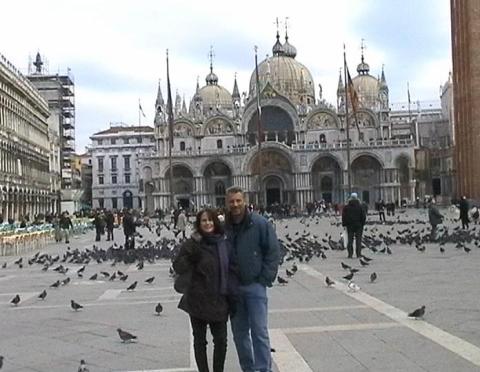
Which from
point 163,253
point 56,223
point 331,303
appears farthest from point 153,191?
point 331,303

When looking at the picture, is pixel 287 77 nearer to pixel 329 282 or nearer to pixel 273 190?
pixel 273 190

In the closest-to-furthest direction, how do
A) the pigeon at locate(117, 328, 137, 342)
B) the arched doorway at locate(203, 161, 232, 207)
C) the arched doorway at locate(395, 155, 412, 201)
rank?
1. the pigeon at locate(117, 328, 137, 342)
2. the arched doorway at locate(395, 155, 412, 201)
3. the arched doorway at locate(203, 161, 232, 207)

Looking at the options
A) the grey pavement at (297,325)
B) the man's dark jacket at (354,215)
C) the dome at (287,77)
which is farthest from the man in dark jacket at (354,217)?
the dome at (287,77)

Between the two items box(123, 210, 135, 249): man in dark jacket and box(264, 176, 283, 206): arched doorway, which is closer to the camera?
box(123, 210, 135, 249): man in dark jacket

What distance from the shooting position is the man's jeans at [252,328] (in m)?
6.01

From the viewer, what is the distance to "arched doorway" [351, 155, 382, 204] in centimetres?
8088

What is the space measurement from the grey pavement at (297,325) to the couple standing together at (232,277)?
705 millimetres

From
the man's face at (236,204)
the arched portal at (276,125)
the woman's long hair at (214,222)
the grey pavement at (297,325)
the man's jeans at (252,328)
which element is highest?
the arched portal at (276,125)

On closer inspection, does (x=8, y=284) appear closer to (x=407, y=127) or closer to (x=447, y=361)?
(x=447, y=361)

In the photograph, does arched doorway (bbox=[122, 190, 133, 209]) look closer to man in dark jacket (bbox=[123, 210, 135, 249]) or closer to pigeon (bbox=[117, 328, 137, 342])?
man in dark jacket (bbox=[123, 210, 135, 249])

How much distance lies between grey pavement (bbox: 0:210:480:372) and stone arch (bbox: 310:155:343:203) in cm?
6708

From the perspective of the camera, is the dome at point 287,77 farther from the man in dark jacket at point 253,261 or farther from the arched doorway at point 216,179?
the man in dark jacket at point 253,261

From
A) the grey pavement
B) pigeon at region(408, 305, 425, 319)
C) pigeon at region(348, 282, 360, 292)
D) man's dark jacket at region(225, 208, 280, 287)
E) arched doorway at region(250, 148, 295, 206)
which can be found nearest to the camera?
man's dark jacket at region(225, 208, 280, 287)

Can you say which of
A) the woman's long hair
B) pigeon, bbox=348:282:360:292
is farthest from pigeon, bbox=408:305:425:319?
the woman's long hair
